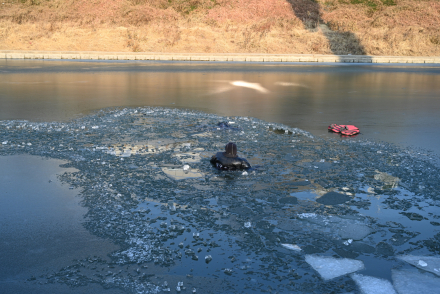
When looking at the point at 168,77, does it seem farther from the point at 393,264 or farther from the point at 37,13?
the point at 37,13

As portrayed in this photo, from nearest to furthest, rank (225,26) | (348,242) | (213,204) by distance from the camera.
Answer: (348,242), (213,204), (225,26)

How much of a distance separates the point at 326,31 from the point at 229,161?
113 feet

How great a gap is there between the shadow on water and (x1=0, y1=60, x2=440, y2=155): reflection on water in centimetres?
1553

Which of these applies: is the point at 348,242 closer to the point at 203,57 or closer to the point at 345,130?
the point at 345,130

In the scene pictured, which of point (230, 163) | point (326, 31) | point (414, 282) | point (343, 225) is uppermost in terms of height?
point (326, 31)

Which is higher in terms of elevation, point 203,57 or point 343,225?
point 203,57

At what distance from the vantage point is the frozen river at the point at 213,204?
11.8ft

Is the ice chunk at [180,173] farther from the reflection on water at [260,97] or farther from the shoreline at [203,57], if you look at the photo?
the shoreline at [203,57]

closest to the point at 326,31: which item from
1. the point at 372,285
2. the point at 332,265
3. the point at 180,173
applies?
the point at 180,173

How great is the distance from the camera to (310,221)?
15.1 ft

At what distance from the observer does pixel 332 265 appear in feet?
12.4

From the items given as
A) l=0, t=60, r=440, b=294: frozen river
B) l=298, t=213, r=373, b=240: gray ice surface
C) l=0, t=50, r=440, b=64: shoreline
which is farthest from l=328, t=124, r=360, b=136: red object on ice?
l=0, t=50, r=440, b=64: shoreline

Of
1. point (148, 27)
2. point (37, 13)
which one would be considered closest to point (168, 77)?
point (148, 27)

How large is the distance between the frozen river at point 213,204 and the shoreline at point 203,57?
69.0 ft
